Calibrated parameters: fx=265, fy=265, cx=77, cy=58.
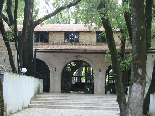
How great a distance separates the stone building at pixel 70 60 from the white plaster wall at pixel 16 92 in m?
6.92

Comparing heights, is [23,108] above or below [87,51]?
below

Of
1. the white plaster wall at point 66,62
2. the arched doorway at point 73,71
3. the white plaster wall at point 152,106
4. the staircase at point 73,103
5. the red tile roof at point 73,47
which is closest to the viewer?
the white plaster wall at point 152,106

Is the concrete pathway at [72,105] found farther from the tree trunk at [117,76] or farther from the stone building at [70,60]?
the stone building at [70,60]

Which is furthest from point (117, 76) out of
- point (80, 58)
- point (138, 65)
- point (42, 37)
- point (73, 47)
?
point (42, 37)

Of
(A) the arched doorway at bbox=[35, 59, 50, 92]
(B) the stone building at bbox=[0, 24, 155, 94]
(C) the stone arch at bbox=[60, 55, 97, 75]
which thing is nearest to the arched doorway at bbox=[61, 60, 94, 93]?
(B) the stone building at bbox=[0, 24, 155, 94]

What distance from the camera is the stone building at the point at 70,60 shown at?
22.8 meters

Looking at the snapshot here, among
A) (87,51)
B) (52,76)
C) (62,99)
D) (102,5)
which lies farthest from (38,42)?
(102,5)

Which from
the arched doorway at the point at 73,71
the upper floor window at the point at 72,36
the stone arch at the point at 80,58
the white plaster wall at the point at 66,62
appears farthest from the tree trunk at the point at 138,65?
the upper floor window at the point at 72,36

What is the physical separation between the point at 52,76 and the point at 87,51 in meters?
3.85

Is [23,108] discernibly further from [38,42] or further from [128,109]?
[38,42]

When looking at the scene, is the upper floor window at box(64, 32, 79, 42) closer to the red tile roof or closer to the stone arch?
the red tile roof

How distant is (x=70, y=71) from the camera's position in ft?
78.0

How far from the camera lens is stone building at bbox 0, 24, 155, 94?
22.8 meters

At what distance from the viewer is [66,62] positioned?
912 inches
